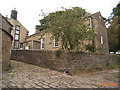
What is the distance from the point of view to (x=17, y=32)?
2622 centimetres

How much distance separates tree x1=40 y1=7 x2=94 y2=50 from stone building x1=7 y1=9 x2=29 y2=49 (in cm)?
1949

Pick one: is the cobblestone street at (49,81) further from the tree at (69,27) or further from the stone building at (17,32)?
the stone building at (17,32)

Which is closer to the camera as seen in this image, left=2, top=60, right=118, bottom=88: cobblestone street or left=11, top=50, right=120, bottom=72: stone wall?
left=2, top=60, right=118, bottom=88: cobblestone street

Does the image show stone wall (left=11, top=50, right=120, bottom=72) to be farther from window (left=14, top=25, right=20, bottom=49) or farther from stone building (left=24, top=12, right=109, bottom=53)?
window (left=14, top=25, right=20, bottom=49)

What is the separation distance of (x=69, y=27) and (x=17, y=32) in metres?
22.9

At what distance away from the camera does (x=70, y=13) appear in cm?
779

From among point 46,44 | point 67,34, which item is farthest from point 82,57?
point 46,44

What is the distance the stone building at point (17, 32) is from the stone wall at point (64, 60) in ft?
53.7

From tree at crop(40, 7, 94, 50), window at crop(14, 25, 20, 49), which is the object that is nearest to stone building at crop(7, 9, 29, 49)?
window at crop(14, 25, 20, 49)

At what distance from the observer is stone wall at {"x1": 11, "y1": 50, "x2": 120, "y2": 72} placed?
24.3 feet

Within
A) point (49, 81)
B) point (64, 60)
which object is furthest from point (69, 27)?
point (49, 81)

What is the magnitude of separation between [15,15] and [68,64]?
2570 centimetres

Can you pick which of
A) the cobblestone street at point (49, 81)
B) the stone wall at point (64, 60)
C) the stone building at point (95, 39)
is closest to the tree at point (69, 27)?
the stone wall at point (64, 60)

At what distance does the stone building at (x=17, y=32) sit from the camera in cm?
2516
